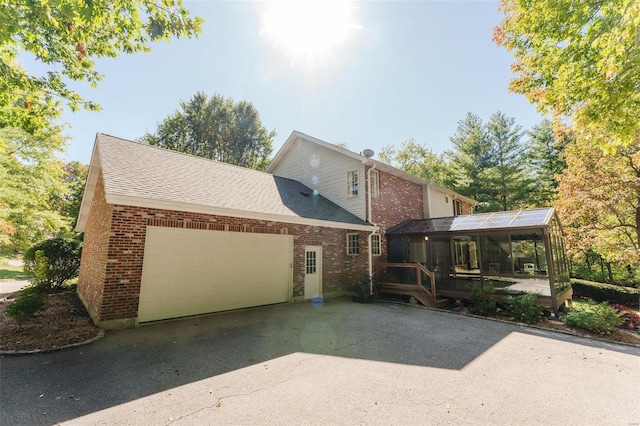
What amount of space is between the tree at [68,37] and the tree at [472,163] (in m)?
24.6

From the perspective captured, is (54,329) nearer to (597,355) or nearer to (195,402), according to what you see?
(195,402)

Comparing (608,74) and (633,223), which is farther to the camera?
(633,223)

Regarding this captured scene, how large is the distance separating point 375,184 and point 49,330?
1137cm

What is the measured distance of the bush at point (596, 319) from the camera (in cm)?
684

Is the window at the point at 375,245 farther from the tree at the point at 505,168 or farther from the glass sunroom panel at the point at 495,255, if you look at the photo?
the tree at the point at 505,168

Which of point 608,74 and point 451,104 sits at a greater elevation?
point 451,104

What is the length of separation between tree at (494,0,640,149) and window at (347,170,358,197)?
6.88m

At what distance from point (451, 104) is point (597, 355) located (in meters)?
10.5

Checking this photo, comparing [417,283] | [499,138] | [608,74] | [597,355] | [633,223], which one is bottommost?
[597,355]

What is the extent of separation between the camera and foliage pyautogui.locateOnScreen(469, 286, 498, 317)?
8.71m

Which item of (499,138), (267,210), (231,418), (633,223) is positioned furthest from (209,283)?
(499,138)

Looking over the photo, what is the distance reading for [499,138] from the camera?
24.9 metres

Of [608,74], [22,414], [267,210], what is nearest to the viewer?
[22,414]

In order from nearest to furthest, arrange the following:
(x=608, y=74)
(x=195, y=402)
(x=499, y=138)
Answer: (x=195, y=402), (x=608, y=74), (x=499, y=138)
